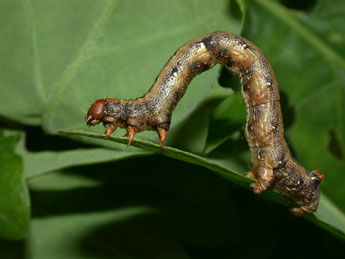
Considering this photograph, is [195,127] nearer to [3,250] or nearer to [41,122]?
[41,122]


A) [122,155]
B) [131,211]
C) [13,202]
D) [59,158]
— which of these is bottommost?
[131,211]

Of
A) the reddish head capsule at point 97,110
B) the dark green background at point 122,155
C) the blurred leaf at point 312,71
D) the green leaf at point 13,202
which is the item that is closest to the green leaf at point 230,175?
the dark green background at point 122,155

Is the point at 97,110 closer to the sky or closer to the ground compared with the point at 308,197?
closer to the sky

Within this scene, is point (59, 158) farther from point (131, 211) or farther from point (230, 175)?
point (230, 175)

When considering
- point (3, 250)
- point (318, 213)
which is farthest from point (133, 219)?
point (318, 213)

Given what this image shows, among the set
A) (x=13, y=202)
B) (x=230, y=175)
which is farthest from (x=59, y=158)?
(x=230, y=175)

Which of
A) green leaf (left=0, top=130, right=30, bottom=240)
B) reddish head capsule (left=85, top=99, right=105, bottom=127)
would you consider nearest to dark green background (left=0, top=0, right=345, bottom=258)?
green leaf (left=0, top=130, right=30, bottom=240)
